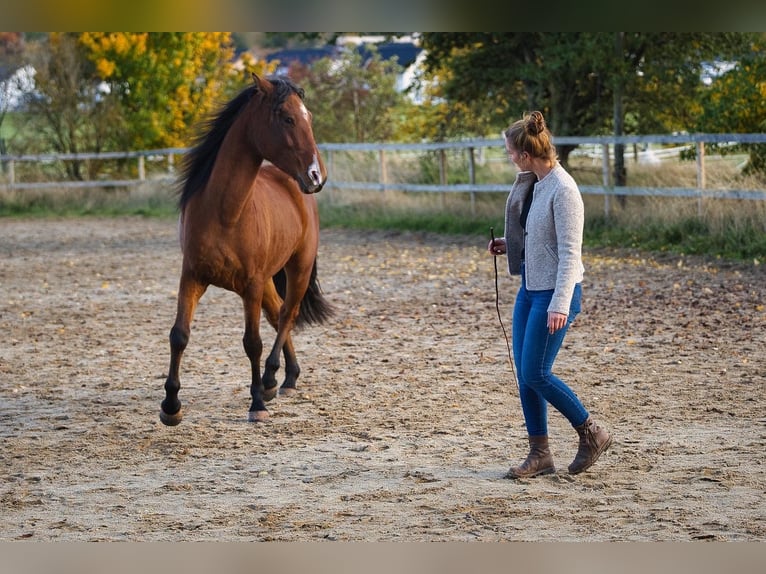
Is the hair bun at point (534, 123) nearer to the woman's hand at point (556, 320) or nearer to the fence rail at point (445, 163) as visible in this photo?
the woman's hand at point (556, 320)

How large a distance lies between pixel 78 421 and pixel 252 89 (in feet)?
7.26

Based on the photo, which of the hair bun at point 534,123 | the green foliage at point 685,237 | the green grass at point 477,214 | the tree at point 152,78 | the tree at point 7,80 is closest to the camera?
the hair bun at point 534,123

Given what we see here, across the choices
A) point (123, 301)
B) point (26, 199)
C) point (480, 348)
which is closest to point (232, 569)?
point (480, 348)

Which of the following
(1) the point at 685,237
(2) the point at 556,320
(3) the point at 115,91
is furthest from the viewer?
(3) the point at 115,91

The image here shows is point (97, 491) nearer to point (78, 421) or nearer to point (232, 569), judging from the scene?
point (78, 421)

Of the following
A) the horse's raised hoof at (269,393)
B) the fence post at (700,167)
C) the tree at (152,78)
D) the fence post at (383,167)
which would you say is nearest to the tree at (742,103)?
the fence post at (700,167)

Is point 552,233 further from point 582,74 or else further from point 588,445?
point 582,74

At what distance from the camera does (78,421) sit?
616 centimetres

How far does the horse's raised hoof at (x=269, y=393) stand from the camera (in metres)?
6.64

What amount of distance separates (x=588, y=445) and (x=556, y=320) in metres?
0.70

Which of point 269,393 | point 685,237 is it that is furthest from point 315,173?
point 685,237

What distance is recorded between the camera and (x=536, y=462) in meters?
4.85

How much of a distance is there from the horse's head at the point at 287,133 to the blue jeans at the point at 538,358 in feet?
5.50

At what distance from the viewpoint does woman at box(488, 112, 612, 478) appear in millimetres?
4539
